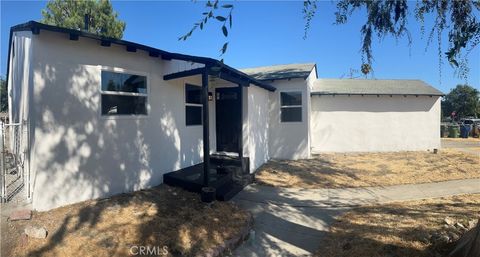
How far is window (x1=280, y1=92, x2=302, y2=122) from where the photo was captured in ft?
39.2

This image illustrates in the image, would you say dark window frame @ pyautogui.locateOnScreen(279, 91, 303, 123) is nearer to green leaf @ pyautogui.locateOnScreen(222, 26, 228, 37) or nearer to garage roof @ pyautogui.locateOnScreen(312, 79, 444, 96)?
garage roof @ pyautogui.locateOnScreen(312, 79, 444, 96)

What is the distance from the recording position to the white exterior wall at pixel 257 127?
9.20 metres

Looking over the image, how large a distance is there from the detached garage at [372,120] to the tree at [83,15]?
16.6 meters

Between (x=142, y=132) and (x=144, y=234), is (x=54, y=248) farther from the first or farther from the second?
(x=142, y=132)

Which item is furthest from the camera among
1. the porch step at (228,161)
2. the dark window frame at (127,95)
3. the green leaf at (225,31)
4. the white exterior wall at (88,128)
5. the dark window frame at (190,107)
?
the porch step at (228,161)

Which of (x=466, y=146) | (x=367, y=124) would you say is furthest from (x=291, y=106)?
(x=466, y=146)

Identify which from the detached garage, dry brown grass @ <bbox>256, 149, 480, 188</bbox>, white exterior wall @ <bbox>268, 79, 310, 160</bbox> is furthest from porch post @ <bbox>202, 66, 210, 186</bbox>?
the detached garage

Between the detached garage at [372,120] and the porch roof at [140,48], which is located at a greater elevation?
the porch roof at [140,48]

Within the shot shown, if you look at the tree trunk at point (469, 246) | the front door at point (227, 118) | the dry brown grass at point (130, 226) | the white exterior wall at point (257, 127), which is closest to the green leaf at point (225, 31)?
the dry brown grass at point (130, 226)

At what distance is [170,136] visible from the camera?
7500 millimetres

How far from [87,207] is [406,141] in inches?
594

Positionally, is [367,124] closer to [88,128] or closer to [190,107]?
[190,107]

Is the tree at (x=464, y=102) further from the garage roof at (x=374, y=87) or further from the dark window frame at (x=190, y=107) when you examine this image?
the dark window frame at (x=190, y=107)

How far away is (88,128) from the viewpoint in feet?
18.6
